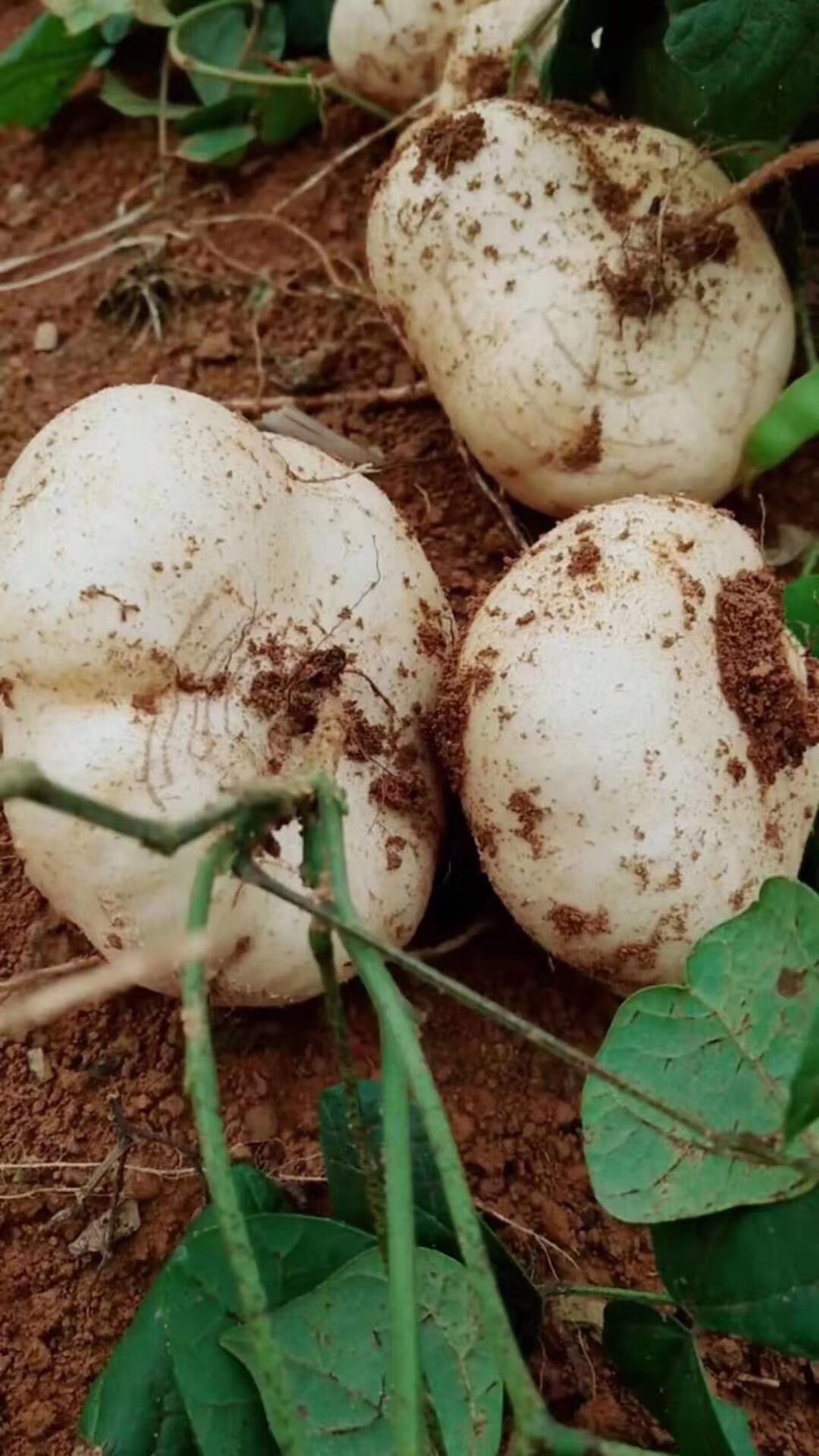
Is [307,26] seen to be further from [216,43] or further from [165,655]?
[165,655]

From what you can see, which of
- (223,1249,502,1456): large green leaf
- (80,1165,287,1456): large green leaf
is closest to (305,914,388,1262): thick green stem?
(223,1249,502,1456): large green leaf

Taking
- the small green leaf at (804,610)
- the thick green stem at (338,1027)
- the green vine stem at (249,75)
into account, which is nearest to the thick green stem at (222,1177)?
the thick green stem at (338,1027)

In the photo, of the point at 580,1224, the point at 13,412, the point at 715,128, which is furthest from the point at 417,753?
the point at 13,412

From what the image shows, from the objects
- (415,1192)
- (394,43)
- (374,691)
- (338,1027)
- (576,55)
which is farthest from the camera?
(394,43)

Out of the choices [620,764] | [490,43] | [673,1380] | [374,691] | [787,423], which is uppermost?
[490,43]

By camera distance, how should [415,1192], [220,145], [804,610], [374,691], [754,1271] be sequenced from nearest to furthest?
[754,1271] < [415,1192] < [374,691] < [804,610] < [220,145]

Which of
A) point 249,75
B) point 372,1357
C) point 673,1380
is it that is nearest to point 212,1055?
point 372,1357

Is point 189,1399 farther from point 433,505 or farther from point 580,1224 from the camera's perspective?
point 433,505
